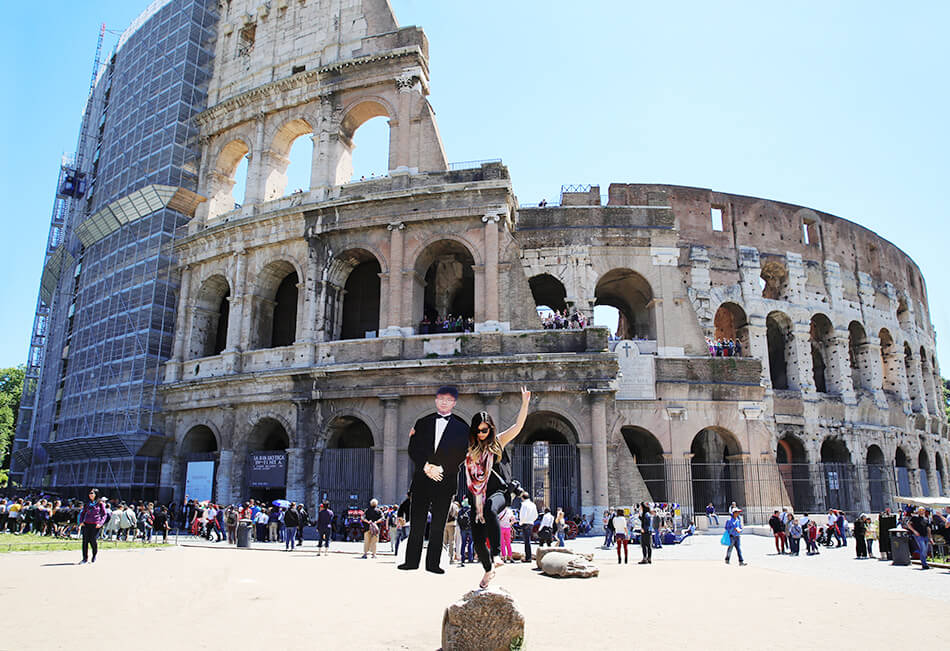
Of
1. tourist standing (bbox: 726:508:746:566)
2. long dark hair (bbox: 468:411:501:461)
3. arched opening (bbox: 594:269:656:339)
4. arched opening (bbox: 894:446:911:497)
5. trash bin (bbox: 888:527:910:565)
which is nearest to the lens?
long dark hair (bbox: 468:411:501:461)

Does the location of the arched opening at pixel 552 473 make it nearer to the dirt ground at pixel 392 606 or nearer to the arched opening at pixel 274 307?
the dirt ground at pixel 392 606

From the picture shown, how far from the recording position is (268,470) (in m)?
18.8

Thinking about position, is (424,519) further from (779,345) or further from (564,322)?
(779,345)

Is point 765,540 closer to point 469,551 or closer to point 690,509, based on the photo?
point 690,509

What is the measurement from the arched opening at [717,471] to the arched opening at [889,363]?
10.7 meters

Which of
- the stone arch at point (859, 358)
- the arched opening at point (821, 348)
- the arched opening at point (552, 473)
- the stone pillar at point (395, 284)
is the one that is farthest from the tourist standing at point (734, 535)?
the stone arch at point (859, 358)

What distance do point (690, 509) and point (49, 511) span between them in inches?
717

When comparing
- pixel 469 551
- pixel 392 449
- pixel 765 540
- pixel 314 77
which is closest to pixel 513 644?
pixel 469 551

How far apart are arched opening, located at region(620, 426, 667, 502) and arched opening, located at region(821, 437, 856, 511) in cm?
612

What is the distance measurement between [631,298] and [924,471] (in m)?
16.4

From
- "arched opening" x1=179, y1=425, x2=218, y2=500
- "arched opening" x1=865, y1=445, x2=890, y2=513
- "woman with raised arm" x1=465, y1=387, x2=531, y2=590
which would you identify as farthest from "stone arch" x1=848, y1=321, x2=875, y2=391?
"woman with raised arm" x1=465, y1=387, x2=531, y2=590

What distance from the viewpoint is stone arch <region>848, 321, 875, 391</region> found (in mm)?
26062

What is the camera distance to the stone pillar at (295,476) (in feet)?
60.1

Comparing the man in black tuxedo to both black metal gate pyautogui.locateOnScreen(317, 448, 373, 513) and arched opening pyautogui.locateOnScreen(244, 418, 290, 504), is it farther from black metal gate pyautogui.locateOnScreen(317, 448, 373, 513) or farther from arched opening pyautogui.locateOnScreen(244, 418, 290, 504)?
arched opening pyautogui.locateOnScreen(244, 418, 290, 504)
